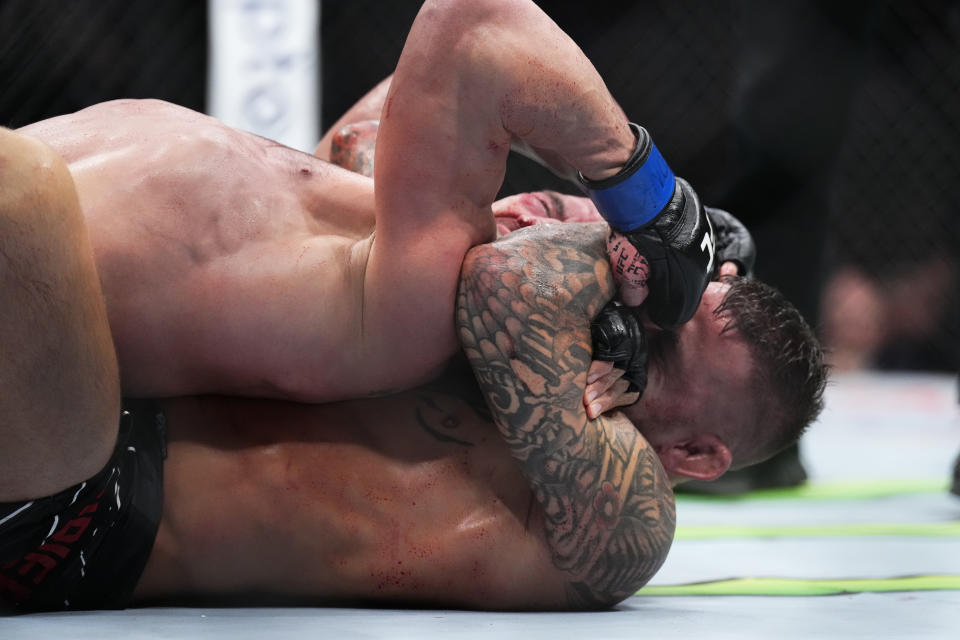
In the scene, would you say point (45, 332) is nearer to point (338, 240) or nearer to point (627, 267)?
point (338, 240)

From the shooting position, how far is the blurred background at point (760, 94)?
2.69 meters

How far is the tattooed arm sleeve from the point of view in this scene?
123cm

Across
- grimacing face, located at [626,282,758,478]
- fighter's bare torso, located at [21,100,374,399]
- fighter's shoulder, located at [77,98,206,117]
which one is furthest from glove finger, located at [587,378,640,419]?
fighter's shoulder, located at [77,98,206,117]

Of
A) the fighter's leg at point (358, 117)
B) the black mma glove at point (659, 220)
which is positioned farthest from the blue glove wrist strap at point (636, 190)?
the fighter's leg at point (358, 117)

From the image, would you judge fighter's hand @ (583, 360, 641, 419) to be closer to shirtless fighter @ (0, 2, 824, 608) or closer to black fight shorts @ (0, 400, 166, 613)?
shirtless fighter @ (0, 2, 824, 608)

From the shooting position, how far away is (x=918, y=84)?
199 inches

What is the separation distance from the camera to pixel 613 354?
4.22 ft

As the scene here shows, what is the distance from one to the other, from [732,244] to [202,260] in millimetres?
870

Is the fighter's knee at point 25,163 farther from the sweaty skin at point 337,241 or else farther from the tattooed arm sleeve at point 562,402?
the tattooed arm sleeve at point 562,402

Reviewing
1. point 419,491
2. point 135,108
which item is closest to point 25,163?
point 135,108

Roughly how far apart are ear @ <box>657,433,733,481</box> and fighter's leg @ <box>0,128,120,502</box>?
2.51 ft

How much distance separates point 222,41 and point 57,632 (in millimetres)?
2849

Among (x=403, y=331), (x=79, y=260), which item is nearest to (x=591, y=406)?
(x=403, y=331)

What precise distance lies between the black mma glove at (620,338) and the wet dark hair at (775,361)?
0.21 m
